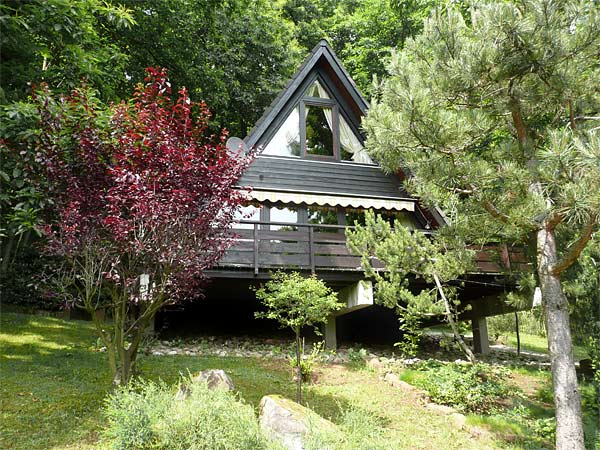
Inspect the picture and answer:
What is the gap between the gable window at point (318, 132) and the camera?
13062 mm

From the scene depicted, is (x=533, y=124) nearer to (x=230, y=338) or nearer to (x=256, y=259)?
(x=256, y=259)

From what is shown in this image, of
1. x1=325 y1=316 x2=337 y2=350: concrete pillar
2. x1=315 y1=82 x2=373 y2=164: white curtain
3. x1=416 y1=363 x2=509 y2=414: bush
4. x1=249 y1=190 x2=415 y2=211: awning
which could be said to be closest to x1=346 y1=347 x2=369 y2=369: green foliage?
x1=325 y1=316 x2=337 y2=350: concrete pillar

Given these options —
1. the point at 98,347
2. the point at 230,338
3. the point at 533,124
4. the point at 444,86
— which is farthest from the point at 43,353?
the point at 533,124

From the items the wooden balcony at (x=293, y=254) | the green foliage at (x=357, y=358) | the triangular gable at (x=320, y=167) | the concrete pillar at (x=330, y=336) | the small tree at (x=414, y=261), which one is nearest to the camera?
the small tree at (x=414, y=261)

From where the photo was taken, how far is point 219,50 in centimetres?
2036

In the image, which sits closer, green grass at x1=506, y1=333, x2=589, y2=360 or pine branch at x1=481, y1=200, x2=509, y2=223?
pine branch at x1=481, y1=200, x2=509, y2=223

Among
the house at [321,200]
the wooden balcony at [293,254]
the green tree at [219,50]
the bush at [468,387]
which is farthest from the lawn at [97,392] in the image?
the green tree at [219,50]

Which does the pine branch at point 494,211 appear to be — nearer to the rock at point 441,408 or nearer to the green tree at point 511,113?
the green tree at point 511,113

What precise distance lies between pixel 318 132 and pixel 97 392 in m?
8.78

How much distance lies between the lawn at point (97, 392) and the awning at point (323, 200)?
157 inches

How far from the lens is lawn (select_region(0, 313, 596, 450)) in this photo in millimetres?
5914

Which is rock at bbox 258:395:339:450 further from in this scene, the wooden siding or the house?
the wooden siding

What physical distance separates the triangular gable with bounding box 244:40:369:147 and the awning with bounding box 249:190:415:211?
141 centimetres

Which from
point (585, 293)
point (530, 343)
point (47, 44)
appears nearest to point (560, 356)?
point (585, 293)
